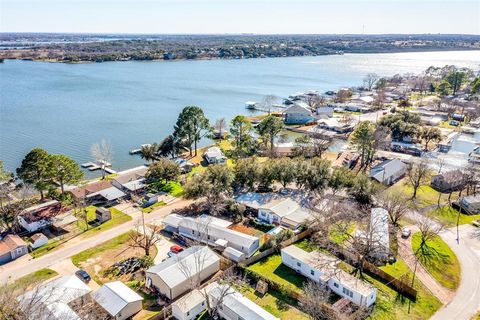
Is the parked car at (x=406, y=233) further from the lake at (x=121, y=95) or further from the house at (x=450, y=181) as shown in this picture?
the lake at (x=121, y=95)

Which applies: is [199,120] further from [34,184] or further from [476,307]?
[476,307]

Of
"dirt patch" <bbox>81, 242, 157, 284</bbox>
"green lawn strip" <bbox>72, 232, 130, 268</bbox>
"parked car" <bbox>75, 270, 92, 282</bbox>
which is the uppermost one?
"parked car" <bbox>75, 270, 92, 282</bbox>

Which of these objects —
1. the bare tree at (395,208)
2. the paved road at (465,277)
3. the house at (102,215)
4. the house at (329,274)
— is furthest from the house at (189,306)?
the bare tree at (395,208)

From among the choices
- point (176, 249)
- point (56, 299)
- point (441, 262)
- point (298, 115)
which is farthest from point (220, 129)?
point (56, 299)

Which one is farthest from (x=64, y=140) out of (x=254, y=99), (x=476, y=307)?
(x=476, y=307)

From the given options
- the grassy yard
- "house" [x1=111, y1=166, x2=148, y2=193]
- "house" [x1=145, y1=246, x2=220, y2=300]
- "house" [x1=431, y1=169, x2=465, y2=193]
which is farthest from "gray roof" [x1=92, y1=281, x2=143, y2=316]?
"house" [x1=431, y1=169, x2=465, y2=193]

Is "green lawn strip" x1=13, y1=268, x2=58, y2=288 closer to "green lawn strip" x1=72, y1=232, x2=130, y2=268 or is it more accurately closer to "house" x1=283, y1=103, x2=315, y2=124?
"green lawn strip" x1=72, y1=232, x2=130, y2=268

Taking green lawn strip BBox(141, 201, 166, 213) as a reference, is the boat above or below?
above
